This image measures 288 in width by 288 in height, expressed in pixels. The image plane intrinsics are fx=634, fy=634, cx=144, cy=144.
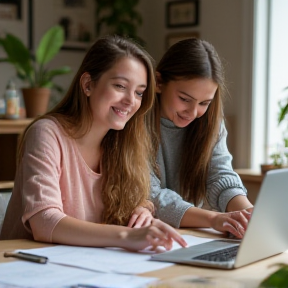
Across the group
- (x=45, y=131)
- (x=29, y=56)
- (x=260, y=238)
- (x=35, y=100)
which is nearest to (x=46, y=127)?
(x=45, y=131)

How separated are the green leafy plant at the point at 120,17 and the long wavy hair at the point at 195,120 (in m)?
2.62

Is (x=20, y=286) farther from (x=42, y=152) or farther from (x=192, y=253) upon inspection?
(x=42, y=152)

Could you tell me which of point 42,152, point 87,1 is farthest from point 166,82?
A: point 87,1

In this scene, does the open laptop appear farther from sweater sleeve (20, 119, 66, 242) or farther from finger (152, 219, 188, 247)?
sweater sleeve (20, 119, 66, 242)

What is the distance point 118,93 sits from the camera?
1741mm

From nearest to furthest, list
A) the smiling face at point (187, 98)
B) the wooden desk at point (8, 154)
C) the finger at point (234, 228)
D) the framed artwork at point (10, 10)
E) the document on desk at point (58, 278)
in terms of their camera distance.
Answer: the document on desk at point (58, 278), the finger at point (234, 228), the smiling face at point (187, 98), the wooden desk at point (8, 154), the framed artwork at point (10, 10)

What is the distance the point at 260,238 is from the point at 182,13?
3383 millimetres

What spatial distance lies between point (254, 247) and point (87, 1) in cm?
376

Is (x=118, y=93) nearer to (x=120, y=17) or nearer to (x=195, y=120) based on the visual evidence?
(x=195, y=120)

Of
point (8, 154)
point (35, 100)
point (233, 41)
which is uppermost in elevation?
point (233, 41)

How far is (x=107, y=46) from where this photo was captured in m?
1.81

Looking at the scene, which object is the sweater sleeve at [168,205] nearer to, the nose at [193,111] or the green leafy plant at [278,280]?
the nose at [193,111]

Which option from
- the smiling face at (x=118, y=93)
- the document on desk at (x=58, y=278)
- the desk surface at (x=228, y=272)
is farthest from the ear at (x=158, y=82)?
the document on desk at (x=58, y=278)

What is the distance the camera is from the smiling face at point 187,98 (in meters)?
1.96
